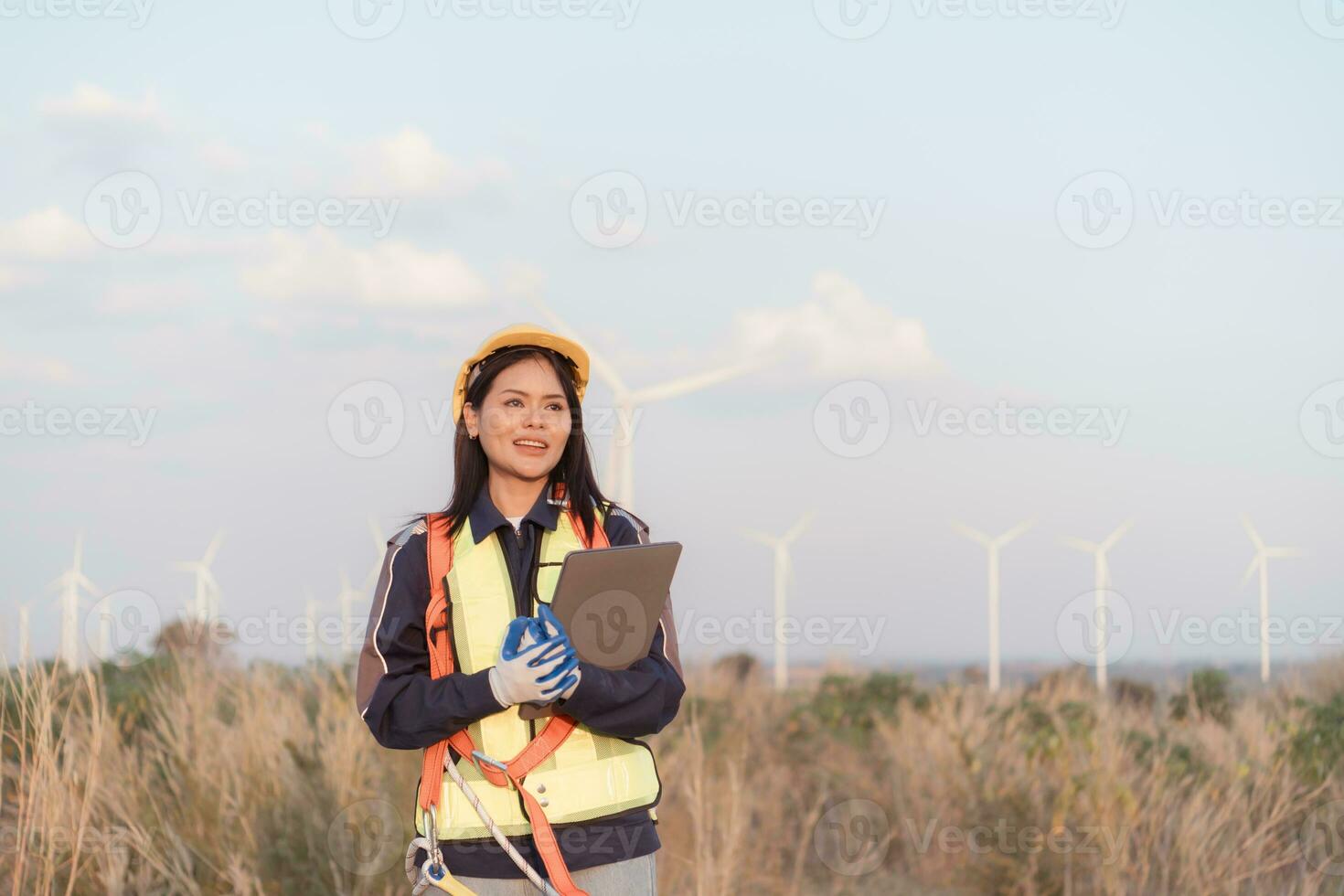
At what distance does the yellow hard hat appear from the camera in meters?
3.37

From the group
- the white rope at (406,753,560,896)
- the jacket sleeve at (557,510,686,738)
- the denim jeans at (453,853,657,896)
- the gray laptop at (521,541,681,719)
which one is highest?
the gray laptop at (521,541,681,719)

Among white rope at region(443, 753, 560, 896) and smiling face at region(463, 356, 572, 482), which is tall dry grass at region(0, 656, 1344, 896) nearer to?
white rope at region(443, 753, 560, 896)

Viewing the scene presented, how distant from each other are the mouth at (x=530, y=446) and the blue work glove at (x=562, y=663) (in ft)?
1.84

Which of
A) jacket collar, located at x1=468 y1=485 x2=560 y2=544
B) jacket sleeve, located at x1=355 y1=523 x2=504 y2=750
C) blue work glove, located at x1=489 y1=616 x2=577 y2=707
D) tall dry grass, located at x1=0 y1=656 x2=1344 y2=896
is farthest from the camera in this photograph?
tall dry grass, located at x1=0 y1=656 x2=1344 y2=896

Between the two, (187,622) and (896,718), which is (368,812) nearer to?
(187,622)

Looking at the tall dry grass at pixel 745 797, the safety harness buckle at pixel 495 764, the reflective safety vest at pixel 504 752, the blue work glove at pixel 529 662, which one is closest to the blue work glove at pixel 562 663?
the blue work glove at pixel 529 662

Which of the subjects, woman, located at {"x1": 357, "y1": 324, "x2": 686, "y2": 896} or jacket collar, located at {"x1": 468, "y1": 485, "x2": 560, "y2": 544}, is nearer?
woman, located at {"x1": 357, "y1": 324, "x2": 686, "y2": 896}

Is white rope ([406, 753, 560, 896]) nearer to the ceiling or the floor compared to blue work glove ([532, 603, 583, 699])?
nearer to the floor

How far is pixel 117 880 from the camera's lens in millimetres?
5641

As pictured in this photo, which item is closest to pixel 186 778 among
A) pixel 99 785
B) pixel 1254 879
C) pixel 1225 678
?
pixel 99 785

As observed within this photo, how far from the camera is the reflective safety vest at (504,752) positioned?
3084 mm

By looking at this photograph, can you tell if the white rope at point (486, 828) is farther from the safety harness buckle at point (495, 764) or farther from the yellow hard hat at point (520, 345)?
the yellow hard hat at point (520, 345)

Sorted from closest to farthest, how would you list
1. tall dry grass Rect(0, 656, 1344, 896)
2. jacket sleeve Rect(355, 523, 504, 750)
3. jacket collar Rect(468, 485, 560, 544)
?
1. jacket sleeve Rect(355, 523, 504, 750)
2. jacket collar Rect(468, 485, 560, 544)
3. tall dry grass Rect(0, 656, 1344, 896)

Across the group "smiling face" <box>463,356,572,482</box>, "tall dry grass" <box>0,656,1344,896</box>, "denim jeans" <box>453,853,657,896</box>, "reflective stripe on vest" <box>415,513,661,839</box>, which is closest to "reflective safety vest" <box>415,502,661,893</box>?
"reflective stripe on vest" <box>415,513,661,839</box>
